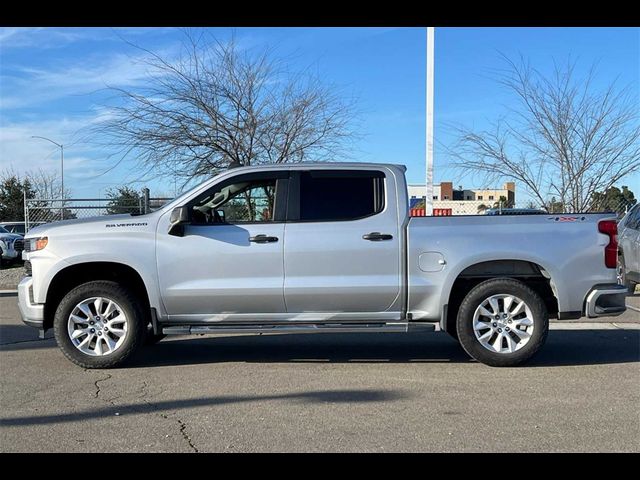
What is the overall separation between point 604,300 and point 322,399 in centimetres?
314

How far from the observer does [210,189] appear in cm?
645

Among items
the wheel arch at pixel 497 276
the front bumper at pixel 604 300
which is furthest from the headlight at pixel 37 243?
the front bumper at pixel 604 300

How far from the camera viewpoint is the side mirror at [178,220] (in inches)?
243

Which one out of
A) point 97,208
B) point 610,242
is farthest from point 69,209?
point 610,242

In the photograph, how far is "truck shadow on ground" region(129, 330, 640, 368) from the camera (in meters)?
6.83

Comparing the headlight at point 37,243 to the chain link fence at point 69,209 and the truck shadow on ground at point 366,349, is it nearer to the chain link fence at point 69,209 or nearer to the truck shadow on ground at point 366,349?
the truck shadow on ground at point 366,349

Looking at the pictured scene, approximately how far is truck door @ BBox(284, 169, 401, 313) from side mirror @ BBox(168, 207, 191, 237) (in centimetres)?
101

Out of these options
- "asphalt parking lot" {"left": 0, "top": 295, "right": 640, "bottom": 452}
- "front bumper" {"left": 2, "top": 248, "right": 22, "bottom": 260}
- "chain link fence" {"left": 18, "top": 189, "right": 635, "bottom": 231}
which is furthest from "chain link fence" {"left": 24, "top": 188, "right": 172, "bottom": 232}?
"asphalt parking lot" {"left": 0, "top": 295, "right": 640, "bottom": 452}

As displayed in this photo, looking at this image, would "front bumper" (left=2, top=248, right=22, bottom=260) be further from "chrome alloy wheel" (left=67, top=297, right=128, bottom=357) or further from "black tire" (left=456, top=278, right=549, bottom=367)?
"black tire" (left=456, top=278, right=549, bottom=367)

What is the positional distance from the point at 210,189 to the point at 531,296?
Answer: 11.3 ft

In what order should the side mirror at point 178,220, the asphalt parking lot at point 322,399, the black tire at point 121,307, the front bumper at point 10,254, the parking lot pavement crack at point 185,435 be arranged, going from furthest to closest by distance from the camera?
1. the front bumper at point 10,254
2. the black tire at point 121,307
3. the side mirror at point 178,220
4. the asphalt parking lot at point 322,399
5. the parking lot pavement crack at point 185,435

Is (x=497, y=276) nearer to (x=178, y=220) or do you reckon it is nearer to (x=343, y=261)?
(x=343, y=261)

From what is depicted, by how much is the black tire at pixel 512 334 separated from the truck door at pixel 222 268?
6.13 feet
